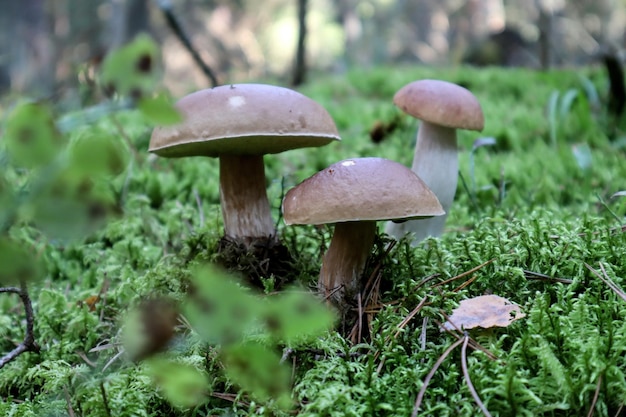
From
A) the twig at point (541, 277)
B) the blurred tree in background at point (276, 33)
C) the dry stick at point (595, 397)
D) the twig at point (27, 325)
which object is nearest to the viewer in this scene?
the dry stick at point (595, 397)

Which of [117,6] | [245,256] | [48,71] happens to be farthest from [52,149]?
[48,71]

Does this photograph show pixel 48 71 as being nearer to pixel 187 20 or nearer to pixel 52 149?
pixel 187 20

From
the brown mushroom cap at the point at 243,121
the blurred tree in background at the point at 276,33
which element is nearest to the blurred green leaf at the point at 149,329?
the brown mushroom cap at the point at 243,121

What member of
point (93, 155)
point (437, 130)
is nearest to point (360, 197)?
point (93, 155)

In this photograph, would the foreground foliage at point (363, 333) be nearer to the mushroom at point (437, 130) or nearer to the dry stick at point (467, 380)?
the dry stick at point (467, 380)

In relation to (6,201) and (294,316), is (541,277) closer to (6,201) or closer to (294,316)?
(294,316)

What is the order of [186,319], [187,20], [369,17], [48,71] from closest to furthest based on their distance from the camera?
1. [186,319]
2. [48,71]
3. [187,20]
4. [369,17]

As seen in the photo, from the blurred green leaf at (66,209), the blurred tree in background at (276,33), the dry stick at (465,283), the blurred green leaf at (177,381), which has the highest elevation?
the blurred tree in background at (276,33)
